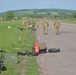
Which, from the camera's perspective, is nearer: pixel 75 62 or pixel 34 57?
pixel 75 62

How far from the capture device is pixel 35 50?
22.7m

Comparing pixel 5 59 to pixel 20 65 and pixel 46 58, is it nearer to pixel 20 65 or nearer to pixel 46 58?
pixel 20 65

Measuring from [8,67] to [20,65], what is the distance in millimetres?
961

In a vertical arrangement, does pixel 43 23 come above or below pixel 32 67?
below

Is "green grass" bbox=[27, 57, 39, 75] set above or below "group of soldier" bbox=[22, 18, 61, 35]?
above

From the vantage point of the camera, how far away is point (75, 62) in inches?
744

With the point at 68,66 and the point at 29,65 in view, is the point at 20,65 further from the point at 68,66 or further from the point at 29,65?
the point at 68,66

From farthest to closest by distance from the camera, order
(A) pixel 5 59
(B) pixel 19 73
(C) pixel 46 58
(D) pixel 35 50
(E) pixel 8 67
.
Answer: (D) pixel 35 50
(C) pixel 46 58
(A) pixel 5 59
(E) pixel 8 67
(B) pixel 19 73

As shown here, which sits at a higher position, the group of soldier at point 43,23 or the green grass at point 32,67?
the green grass at point 32,67

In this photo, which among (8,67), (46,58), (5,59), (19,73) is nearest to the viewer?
(19,73)

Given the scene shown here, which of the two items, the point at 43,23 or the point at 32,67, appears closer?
the point at 32,67

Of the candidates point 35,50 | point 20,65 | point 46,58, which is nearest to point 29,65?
point 20,65

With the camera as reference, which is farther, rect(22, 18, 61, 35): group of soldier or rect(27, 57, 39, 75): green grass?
rect(22, 18, 61, 35): group of soldier

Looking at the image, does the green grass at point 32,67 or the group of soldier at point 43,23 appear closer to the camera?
the green grass at point 32,67
